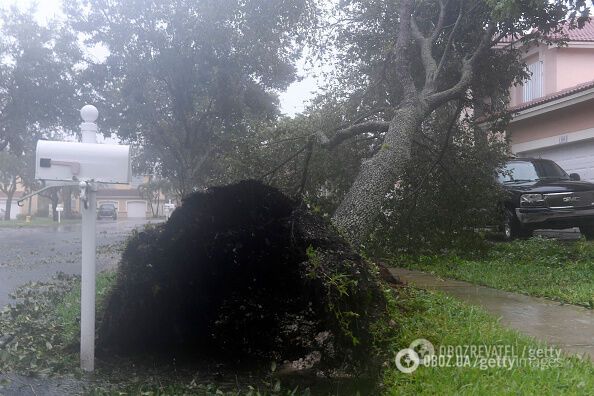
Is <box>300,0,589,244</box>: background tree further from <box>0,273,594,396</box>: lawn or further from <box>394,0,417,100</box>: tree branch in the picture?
<box>0,273,594,396</box>: lawn

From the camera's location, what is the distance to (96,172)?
147 inches

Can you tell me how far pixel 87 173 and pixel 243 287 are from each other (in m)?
1.27

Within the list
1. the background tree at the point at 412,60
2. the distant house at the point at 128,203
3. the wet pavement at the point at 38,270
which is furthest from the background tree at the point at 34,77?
the distant house at the point at 128,203

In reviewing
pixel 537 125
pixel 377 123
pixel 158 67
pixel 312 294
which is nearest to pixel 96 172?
pixel 312 294

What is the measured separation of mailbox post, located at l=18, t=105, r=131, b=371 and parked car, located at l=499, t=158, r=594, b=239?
8.81 m

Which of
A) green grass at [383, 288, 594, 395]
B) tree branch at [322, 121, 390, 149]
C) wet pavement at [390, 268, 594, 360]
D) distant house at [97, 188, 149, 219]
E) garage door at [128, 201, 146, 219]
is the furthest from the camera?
garage door at [128, 201, 146, 219]

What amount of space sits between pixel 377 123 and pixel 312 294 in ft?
17.5

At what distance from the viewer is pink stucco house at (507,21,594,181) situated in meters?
13.7

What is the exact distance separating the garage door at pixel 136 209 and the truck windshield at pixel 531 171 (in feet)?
195

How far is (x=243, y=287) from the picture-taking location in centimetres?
421

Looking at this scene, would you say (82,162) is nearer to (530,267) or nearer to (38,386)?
(38,386)

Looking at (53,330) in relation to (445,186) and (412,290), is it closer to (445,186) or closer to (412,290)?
(412,290)

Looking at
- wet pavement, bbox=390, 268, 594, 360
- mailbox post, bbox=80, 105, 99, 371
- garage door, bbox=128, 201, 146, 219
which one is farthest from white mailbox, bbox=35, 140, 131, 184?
garage door, bbox=128, 201, 146, 219

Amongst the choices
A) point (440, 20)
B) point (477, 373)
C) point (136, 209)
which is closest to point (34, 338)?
point (477, 373)
